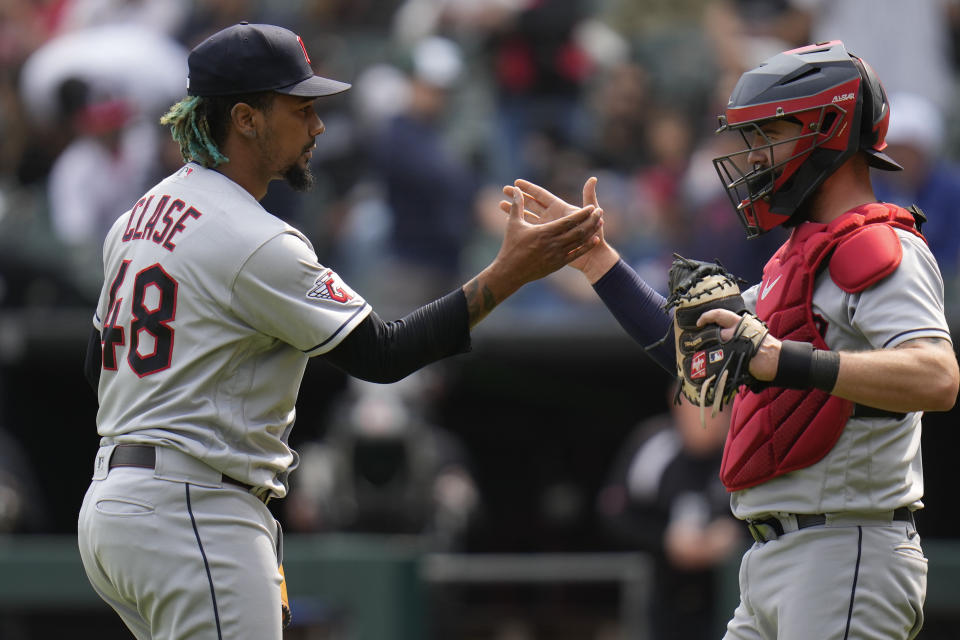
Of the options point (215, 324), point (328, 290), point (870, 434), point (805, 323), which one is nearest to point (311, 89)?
point (328, 290)

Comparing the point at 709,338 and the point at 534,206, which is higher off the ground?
the point at 534,206

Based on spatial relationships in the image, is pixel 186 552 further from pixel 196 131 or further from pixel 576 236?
pixel 576 236

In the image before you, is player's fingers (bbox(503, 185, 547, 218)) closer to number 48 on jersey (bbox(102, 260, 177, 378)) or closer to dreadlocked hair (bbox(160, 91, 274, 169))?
dreadlocked hair (bbox(160, 91, 274, 169))

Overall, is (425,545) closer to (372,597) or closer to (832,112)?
(372,597)

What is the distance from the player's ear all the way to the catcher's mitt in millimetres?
1050

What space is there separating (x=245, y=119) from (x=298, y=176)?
0.67ft

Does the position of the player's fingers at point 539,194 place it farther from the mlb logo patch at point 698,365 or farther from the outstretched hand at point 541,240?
the mlb logo patch at point 698,365

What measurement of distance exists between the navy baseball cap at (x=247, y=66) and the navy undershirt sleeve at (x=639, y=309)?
34.8 inches

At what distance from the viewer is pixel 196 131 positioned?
3375 millimetres

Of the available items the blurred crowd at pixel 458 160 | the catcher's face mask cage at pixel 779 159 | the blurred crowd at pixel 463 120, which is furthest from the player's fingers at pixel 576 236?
the blurred crowd at pixel 463 120

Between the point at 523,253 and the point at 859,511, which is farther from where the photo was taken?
the point at 523,253

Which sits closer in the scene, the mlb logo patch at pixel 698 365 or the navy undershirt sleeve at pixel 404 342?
the mlb logo patch at pixel 698 365

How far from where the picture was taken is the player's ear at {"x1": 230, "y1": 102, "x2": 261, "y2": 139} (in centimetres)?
332

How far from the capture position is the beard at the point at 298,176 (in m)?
3.43
